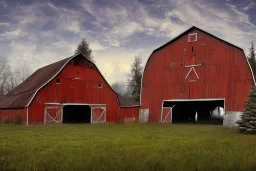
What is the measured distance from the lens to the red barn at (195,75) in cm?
A: 2722

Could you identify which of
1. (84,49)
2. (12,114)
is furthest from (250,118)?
(84,49)

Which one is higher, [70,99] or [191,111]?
[70,99]

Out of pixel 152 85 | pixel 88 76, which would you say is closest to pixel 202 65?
pixel 152 85

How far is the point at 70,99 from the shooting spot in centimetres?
3212

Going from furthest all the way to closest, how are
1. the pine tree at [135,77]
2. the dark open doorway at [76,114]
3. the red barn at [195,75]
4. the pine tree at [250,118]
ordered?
the pine tree at [135,77]
the dark open doorway at [76,114]
the red barn at [195,75]
the pine tree at [250,118]

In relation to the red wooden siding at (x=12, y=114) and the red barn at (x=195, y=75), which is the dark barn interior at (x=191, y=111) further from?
the red wooden siding at (x=12, y=114)

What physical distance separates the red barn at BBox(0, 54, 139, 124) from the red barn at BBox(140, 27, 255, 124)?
371 cm

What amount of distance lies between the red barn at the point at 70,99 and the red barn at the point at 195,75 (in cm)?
371

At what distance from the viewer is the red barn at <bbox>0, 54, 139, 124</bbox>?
29.3 metres

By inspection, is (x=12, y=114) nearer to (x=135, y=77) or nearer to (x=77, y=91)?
(x=77, y=91)

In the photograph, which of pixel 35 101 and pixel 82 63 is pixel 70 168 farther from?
pixel 82 63

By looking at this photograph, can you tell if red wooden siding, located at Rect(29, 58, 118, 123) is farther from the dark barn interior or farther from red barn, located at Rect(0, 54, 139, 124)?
the dark barn interior

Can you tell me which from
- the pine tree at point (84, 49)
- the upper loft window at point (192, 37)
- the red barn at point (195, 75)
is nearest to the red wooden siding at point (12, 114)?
the red barn at point (195, 75)

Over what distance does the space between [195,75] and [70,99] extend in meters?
14.2
